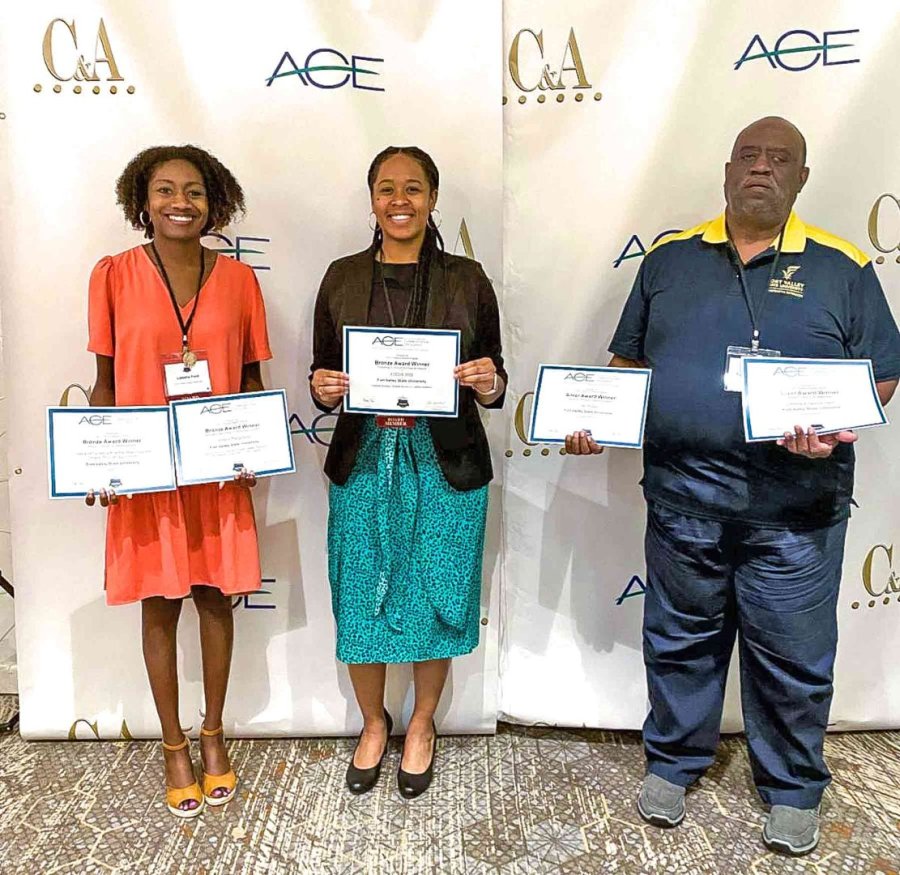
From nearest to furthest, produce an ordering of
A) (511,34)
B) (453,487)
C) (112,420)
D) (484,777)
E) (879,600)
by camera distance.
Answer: (112,420)
(453,487)
(511,34)
(484,777)
(879,600)

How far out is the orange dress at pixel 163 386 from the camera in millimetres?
1719

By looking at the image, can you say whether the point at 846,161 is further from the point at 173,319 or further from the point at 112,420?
the point at 112,420

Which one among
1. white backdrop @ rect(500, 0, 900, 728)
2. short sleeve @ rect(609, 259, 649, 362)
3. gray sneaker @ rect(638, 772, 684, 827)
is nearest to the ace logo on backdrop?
white backdrop @ rect(500, 0, 900, 728)

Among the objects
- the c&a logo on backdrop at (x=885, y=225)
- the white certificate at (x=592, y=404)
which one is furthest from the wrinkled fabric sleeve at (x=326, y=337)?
the c&a logo on backdrop at (x=885, y=225)

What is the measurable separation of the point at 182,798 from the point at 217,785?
9cm

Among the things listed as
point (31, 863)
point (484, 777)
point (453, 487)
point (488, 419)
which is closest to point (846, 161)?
point (488, 419)

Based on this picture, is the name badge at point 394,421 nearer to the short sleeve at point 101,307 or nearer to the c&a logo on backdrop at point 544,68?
the short sleeve at point 101,307

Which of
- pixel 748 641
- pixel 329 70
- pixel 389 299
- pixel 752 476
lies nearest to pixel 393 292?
pixel 389 299

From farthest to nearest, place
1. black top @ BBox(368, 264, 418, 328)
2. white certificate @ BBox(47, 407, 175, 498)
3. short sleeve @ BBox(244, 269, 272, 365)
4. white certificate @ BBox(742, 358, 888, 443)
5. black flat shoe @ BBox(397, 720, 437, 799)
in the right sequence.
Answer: black flat shoe @ BBox(397, 720, 437, 799), short sleeve @ BBox(244, 269, 272, 365), black top @ BBox(368, 264, 418, 328), white certificate @ BBox(47, 407, 175, 498), white certificate @ BBox(742, 358, 888, 443)

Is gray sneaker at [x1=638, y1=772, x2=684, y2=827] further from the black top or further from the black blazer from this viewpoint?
the black top

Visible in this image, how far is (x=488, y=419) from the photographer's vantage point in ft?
6.89

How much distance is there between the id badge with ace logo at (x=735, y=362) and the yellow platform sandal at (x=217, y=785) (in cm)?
147

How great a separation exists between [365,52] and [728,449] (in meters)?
1.27

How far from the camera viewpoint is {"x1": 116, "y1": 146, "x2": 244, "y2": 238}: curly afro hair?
5.68ft
